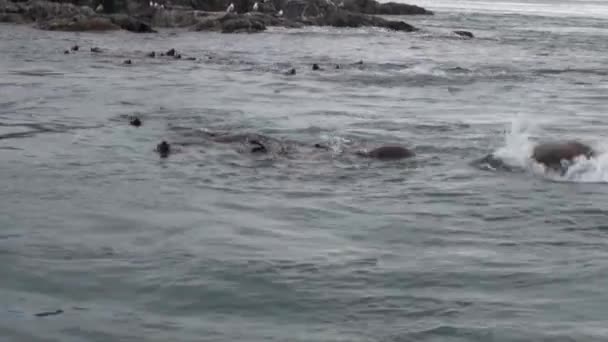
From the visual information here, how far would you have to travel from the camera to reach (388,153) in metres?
13.7

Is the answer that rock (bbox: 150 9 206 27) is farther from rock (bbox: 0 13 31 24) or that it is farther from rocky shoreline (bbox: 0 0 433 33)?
rock (bbox: 0 13 31 24)

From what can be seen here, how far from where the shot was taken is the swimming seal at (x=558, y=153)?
42.4ft

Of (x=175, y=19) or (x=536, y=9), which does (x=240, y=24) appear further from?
(x=536, y=9)

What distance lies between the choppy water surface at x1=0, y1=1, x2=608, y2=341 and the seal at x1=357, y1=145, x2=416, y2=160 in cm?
25

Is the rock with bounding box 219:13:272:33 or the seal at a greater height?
the rock with bounding box 219:13:272:33

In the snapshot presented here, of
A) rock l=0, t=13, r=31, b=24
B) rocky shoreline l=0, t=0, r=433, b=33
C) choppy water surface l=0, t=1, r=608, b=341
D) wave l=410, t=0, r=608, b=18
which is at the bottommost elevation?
choppy water surface l=0, t=1, r=608, b=341

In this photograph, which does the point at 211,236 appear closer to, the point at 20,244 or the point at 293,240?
the point at 293,240

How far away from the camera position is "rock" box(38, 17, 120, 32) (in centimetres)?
4197

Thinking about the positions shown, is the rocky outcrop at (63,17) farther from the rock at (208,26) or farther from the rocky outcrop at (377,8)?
the rocky outcrop at (377,8)

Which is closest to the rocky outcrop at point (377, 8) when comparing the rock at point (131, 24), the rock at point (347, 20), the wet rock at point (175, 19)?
the rock at point (347, 20)

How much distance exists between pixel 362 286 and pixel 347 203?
307 cm

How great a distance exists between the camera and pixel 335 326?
7070 mm

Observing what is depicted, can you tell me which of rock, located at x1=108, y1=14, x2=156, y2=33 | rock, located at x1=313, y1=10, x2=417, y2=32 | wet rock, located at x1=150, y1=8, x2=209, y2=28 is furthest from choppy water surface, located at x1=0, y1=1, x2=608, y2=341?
rock, located at x1=313, y1=10, x2=417, y2=32

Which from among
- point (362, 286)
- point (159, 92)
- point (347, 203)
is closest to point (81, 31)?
point (159, 92)
